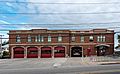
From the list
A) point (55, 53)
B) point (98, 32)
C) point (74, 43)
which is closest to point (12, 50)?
point (55, 53)

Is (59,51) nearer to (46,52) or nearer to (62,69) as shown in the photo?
(46,52)

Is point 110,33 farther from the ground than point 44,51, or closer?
farther from the ground

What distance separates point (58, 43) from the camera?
82.2 metres

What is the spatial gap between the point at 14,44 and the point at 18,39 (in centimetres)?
184

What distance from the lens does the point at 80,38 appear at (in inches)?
3248

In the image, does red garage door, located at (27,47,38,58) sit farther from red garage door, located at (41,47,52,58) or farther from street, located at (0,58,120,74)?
street, located at (0,58,120,74)

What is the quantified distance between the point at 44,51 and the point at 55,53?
10.6 ft

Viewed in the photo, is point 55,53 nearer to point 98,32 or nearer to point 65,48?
point 65,48

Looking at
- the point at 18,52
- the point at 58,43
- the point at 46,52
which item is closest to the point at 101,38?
the point at 58,43

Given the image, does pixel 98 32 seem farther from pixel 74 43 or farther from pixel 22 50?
pixel 22 50

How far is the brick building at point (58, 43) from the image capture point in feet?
269

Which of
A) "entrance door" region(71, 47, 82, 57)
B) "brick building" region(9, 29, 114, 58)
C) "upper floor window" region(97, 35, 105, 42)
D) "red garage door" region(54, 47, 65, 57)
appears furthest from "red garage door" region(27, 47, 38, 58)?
"upper floor window" region(97, 35, 105, 42)

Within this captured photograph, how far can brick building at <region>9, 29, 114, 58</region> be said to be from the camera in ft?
269

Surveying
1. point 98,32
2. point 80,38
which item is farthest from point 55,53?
point 98,32
